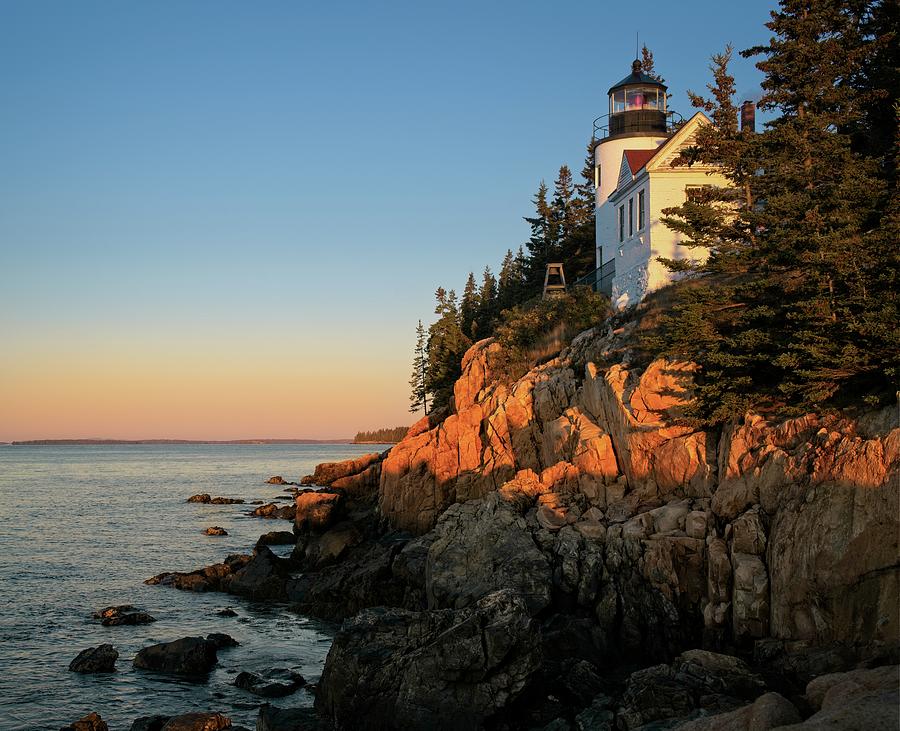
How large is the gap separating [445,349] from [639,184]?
32910mm

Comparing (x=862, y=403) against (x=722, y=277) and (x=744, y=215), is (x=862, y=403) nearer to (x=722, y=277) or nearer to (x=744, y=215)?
(x=744, y=215)

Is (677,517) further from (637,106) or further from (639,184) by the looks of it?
(637,106)

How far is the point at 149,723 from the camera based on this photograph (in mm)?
15688

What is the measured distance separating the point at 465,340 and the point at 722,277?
32.6m

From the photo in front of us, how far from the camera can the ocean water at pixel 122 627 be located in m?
17.7

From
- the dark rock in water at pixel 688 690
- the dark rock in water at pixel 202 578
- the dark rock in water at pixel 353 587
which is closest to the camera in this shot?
the dark rock in water at pixel 688 690

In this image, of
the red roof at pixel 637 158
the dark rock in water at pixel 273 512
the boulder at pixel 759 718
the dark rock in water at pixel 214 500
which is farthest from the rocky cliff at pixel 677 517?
the dark rock in water at pixel 214 500

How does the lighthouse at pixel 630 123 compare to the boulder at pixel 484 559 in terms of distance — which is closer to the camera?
the boulder at pixel 484 559

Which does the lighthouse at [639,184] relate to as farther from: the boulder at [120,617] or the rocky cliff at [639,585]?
the boulder at [120,617]

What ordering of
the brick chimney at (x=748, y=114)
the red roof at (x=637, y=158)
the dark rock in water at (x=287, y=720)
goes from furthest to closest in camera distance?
the brick chimney at (x=748, y=114) → the red roof at (x=637, y=158) → the dark rock in water at (x=287, y=720)

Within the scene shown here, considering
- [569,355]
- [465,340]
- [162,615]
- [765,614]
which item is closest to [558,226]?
[465,340]

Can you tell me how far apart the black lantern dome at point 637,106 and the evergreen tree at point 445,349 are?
2056 centimetres

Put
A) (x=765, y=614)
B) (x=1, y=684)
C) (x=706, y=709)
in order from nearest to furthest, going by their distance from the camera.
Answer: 1. (x=706, y=709)
2. (x=765, y=614)
3. (x=1, y=684)

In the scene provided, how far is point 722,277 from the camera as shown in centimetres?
2839
